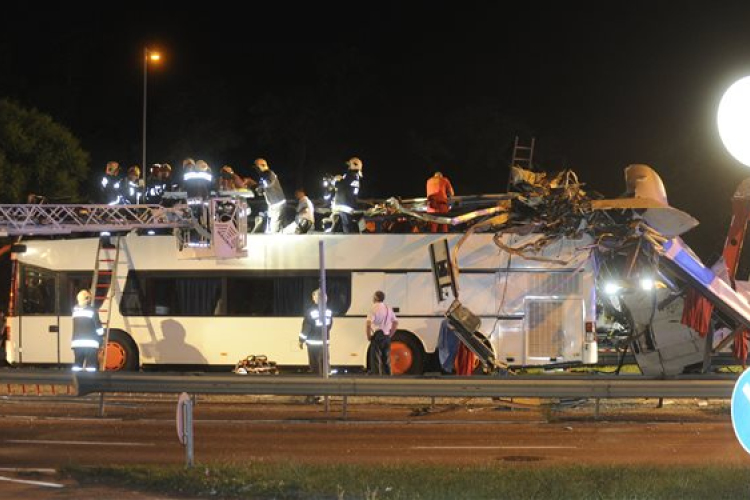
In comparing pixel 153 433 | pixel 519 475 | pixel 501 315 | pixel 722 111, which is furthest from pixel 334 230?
pixel 722 111

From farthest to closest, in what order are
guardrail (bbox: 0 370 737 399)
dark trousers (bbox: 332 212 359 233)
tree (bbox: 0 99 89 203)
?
tree (bbox: 0 99 89 203) < dark trousers (bbox: 332 212 359 233) < guardrail (bbox: 0 370 737 399)

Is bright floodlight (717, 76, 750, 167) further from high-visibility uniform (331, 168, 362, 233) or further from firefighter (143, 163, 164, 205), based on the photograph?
firefighter (143, 163, 164, 205)

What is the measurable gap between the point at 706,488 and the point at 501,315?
A: 11333 millimetres

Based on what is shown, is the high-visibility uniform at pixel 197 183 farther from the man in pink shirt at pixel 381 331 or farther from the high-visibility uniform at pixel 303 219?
the man in pink shirt at pixel 381 331

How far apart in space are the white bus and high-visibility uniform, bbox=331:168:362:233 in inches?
19.0

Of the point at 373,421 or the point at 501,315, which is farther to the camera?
the point at 501,315

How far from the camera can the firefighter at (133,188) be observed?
73.5 ft

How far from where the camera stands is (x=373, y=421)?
664 inches

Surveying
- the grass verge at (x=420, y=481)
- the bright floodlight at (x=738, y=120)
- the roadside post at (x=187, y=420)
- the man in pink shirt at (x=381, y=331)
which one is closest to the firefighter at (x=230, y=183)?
the man in pink shirt at (x=381, y=331)

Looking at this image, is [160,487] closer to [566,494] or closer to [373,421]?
[566,494]

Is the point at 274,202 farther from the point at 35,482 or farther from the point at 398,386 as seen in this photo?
the point at 35,482

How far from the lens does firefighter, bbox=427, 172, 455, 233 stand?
2131 cm

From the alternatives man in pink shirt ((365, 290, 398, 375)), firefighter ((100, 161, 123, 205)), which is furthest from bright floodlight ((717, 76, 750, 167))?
firefighter ((100, 161, 123, 205))

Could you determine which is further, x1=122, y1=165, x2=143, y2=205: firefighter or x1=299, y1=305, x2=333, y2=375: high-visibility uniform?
x1=122, y1=165, x2=143, y2=205: firefighter
